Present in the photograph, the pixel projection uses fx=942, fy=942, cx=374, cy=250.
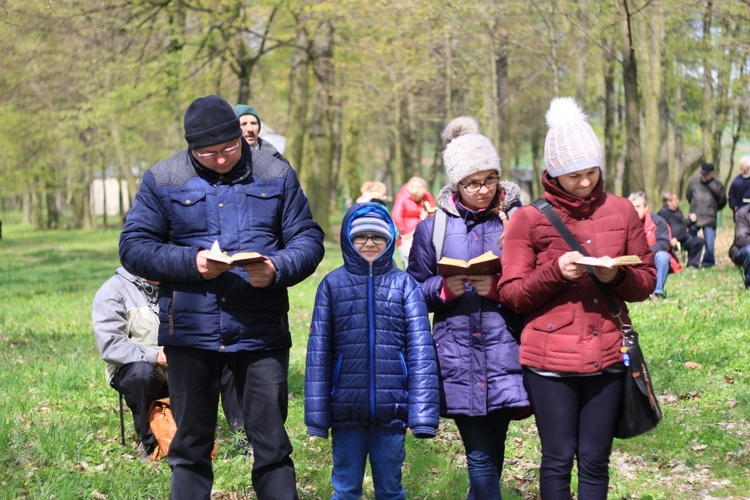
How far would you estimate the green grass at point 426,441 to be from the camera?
19.1ft

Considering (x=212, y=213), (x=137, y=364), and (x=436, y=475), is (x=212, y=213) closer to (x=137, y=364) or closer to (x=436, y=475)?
(x=137, y=364)

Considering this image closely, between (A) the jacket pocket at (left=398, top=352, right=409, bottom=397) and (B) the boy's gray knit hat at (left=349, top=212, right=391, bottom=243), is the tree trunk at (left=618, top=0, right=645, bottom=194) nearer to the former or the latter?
(B) the boy's gray knit hat at (left=349, top=212, right=391, bottom=243)

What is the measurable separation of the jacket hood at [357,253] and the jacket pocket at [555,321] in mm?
837

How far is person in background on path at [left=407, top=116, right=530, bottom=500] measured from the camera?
15.4 ft

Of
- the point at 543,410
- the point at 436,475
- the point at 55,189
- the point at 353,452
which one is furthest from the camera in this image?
the point at 55,189

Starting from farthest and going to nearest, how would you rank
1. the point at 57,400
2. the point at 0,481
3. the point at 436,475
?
1. the point at 57,400
2. the point at 436,475
3. the point at 0,481

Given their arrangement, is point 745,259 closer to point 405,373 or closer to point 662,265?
point 662,265

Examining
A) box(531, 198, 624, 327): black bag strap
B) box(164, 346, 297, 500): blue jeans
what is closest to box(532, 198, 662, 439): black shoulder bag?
box(531, 198, 624, 327): black bag strap

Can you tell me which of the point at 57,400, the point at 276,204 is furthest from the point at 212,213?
the point at 57,400

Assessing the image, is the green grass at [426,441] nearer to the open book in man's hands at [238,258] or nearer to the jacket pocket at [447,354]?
the jacket pocket at [447,354]

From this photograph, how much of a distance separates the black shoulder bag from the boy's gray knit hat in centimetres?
91

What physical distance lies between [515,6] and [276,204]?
20371 millimetres

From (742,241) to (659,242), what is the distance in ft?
8.97

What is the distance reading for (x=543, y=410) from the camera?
4.40 m
